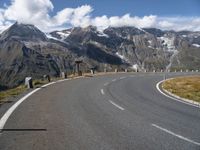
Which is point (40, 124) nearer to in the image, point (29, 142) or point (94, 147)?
point (29, 142)

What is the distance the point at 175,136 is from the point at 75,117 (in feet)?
13.0

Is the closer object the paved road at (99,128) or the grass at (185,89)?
the paved road at (99,128)

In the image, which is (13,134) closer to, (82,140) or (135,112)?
(82,140)

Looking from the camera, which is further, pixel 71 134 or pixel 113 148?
pixel 71 134

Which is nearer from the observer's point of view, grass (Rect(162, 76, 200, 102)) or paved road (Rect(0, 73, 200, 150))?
paved road (Rect(0, 73, 200, 150))

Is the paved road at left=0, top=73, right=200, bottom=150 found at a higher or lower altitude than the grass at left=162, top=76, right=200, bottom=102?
higher

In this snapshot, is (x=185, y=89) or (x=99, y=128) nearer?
(x=99, y=128)

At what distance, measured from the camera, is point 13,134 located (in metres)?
9.02

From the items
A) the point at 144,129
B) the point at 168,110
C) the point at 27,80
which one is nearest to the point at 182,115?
the point at 168,110

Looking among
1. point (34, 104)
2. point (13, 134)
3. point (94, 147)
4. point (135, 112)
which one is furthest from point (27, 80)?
point (94, 147)

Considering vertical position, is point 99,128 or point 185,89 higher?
point 99,128

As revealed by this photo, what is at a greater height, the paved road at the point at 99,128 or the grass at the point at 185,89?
the paved road at the point at 99,128

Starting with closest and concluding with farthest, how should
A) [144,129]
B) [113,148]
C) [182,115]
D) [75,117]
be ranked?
[113,148]
[144,129]
[75,117]
[182,115]

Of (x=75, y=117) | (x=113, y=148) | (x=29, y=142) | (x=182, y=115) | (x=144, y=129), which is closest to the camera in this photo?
(x=113, y=148)
